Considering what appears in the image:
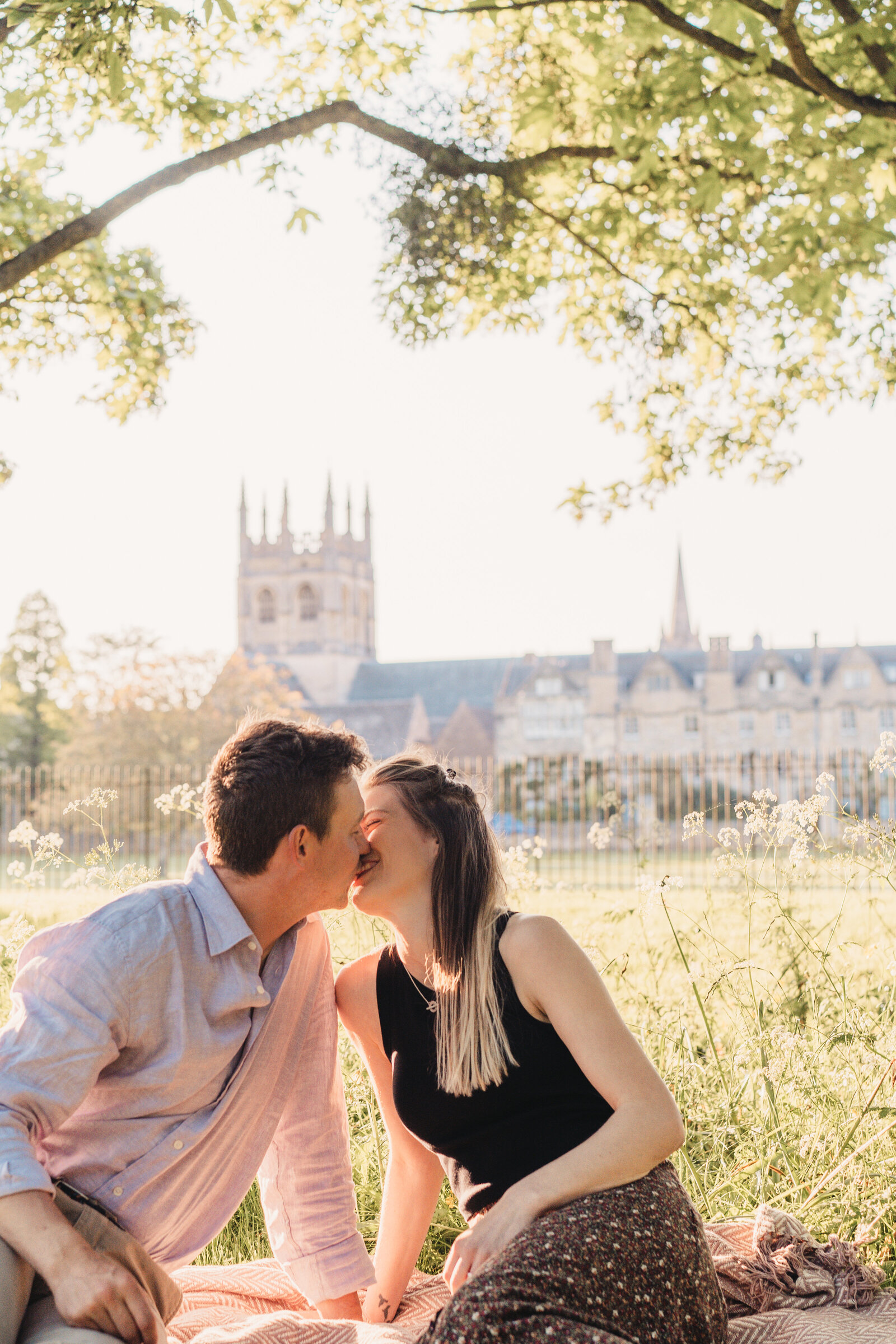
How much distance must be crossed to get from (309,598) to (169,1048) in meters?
86.4

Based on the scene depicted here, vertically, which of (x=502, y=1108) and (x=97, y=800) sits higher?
(x=97, y=800)

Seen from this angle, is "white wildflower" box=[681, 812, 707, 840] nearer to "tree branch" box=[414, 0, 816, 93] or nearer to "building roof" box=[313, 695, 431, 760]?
"tree branch" box=[414, 0, 816, 93]

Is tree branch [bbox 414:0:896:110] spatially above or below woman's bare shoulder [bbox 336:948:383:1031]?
above

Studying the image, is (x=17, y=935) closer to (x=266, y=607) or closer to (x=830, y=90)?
(x=830, y=90)

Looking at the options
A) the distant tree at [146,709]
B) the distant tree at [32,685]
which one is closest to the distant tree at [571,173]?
the distant tree at [146,709]

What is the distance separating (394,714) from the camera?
66.5 m

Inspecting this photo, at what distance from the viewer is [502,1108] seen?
2303 millimetres

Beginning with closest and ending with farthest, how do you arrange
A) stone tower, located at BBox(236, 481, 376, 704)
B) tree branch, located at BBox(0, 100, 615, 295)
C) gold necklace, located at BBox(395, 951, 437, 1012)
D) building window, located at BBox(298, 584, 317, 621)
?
gold necklace, located at BBox(395, 951, 437, 1012) < tree branch, located at BBox(0, 100, 615, 295) < stone tower, located at BBox(236, 481, 376, 704) < building window, located at BBox(298, 584, 317, 621)

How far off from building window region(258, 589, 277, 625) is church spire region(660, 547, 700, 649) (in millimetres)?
31759

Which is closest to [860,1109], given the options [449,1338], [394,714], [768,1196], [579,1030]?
[768,1196]

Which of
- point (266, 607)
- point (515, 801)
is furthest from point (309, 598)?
point (515, 801)

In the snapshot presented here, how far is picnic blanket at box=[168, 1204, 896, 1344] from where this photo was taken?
234cm

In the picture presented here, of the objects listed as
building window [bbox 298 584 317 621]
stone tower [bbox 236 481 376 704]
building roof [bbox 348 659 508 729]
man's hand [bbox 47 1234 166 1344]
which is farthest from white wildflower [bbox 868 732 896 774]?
building window [bbox 298 584 317 621]

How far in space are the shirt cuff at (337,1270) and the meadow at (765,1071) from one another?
75 cm
